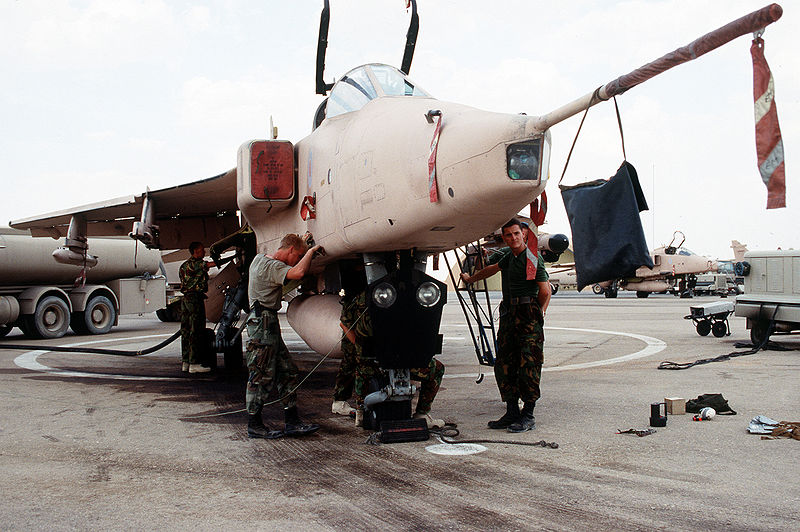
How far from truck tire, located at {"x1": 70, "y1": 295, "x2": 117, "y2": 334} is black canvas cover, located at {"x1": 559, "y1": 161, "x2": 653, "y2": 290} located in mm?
15861

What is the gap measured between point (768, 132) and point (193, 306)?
8.49m

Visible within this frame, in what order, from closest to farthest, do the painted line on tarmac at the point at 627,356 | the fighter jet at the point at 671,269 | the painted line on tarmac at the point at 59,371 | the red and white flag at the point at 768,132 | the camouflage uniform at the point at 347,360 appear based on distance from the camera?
the red and white flag at the point at 768,132, the camouflage uniform at the point at 347,360, the painted line on tarmac at the point at 59,371, the painted line on tarmac at the point at 627,356, the fighter jet at the point at 671,269

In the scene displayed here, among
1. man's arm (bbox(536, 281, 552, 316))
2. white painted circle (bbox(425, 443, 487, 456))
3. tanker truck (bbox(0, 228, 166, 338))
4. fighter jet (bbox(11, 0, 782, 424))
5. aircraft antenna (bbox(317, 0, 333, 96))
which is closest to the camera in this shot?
fighter jet (bbox(11, 0, 782, 424))

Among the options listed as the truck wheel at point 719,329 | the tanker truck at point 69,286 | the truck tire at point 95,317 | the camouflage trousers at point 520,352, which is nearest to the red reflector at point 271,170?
the camouflage trousers at point 520,352

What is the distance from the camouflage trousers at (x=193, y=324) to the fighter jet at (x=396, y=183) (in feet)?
8.08

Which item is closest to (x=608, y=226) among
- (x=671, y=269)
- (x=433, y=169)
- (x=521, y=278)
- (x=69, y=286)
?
(x=433, y=169)

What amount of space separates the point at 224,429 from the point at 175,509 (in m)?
2.23

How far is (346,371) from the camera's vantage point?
6477 millimetres

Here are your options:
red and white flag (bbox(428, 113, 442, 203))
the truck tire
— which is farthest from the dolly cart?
the truck tire

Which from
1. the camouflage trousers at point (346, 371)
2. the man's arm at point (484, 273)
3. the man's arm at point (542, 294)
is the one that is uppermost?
the man's arm at point (484, 273)

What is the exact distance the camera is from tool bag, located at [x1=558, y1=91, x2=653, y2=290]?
4.29 metres

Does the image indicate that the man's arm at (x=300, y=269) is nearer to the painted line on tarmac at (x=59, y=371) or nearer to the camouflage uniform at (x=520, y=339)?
the camouflage uniform at (x=520, y=339)

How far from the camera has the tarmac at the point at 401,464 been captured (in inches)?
135

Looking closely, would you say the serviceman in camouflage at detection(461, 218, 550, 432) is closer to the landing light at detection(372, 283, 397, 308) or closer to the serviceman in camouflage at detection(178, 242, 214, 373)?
the landing light at detection(372, 283, 397, 308)
